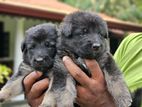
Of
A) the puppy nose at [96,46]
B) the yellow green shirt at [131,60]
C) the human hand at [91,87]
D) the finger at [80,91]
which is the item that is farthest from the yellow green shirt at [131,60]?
the puppy nose at [96,46]

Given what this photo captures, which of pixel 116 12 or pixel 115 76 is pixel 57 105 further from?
pixel 116 12

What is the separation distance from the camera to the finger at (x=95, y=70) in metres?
Answer: 3.17

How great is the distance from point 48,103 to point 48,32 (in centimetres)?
49

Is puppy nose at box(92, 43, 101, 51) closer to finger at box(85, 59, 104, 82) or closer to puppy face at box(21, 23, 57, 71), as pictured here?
finger at box(85, 59, 104, 82)

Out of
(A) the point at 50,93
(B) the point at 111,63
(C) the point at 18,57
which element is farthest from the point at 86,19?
(C) the point at 18,57

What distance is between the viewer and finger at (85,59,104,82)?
3.17m

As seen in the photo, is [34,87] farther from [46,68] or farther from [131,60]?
[131,60]

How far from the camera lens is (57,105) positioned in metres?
3.13

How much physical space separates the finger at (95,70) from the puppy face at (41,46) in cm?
24

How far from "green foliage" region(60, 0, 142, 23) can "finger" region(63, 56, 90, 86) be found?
1911cm

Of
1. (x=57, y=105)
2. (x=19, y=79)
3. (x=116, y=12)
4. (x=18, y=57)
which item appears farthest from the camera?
(x=116, y=12)

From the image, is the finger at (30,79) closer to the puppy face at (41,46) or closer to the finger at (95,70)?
the puppy face at (41,46)

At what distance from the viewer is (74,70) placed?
3.16m

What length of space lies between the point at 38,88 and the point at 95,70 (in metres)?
0.43
